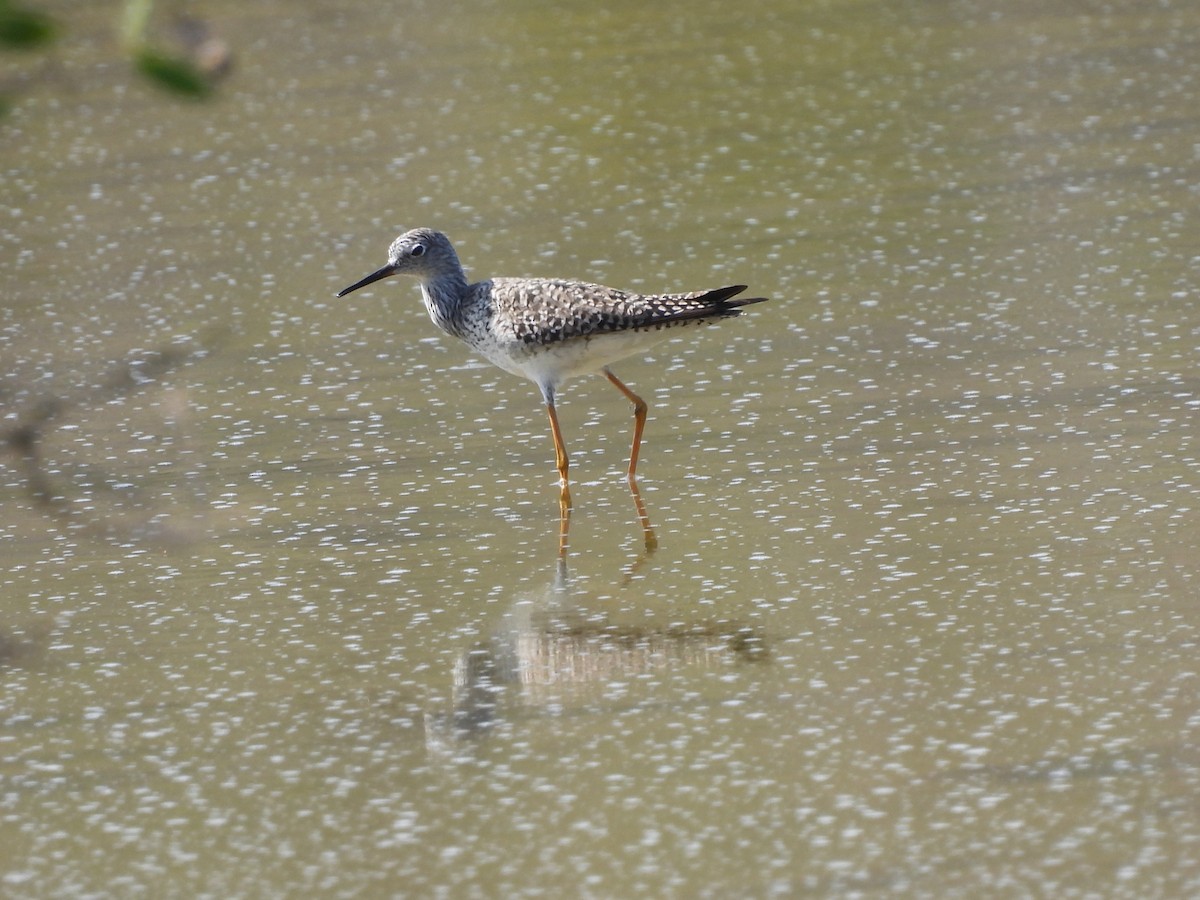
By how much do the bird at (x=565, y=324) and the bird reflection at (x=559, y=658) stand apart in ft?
3.88

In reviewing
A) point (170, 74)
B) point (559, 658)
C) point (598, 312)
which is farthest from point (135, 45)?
point (598, 312)

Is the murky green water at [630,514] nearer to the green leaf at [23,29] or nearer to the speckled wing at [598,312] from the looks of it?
the green leaf at [23,29]

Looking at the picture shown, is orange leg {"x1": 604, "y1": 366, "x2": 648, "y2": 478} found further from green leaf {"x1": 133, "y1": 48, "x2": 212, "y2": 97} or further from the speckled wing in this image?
green leaf {"x1": 133, "y1": 48, "x2": 212, "y2": 97}

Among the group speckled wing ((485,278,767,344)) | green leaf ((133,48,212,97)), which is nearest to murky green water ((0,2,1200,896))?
green leaf ((133,48,212,97))

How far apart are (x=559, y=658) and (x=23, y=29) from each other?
4.07 metres

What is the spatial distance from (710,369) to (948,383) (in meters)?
1.08

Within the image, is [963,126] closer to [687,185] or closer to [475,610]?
[687,185]

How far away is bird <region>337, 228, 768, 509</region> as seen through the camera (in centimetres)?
693

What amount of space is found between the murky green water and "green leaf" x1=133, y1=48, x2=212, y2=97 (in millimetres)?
120

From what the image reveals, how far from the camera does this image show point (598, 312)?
22.8 feet

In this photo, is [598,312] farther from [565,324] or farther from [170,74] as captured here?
[170,74]

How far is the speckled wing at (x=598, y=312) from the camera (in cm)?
692

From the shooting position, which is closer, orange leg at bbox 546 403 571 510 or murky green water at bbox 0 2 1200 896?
murky green water at bbox 0 2 1200 896

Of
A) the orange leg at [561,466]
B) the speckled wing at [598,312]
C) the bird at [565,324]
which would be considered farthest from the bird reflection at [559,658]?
the speckled wing at [598,312]
